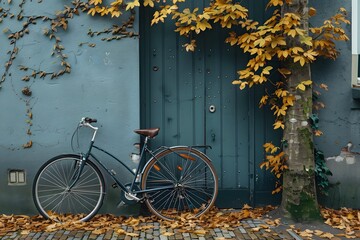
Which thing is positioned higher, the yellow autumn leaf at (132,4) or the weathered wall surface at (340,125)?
the yellow autumn leaf at (132,4)

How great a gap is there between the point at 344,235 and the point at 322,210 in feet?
→ 2.66

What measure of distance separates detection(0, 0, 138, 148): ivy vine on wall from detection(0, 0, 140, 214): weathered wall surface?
2cm

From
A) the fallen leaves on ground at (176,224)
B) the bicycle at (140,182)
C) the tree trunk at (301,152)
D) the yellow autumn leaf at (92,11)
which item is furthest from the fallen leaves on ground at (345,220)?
the yellow autumn leaf at (92,11)

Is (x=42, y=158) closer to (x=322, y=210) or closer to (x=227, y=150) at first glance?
(x=227, y=150)

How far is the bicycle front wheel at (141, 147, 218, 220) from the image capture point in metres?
6.07

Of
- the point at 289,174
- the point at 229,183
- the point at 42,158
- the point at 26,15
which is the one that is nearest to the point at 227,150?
the point at 229,183

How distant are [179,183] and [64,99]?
5.44 feet

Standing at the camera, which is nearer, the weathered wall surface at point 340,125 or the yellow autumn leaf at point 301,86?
the yellow autumn leaf at point 301,86

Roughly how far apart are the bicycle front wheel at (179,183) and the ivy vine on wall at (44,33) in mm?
1464

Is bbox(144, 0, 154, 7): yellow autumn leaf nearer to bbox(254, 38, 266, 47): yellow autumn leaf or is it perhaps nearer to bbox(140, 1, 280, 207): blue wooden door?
bbox(140, 1, 280, 207): blue wooden door

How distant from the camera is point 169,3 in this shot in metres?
6.43

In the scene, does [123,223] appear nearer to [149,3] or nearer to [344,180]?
[149,3]

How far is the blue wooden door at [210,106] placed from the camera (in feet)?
21.2

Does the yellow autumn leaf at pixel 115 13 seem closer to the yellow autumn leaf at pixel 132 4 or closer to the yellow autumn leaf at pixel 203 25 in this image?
the yellow autumn leaf at pixel 132 4
